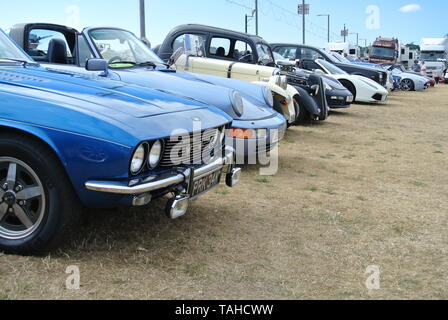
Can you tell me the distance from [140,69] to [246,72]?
10.7 ft

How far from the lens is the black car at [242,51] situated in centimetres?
910

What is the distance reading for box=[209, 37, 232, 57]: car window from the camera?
30.3ft

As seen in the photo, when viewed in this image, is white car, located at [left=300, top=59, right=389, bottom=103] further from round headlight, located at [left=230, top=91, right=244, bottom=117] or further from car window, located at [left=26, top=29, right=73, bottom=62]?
car window, located at [left=26, top=29, right=73, bottom=62]

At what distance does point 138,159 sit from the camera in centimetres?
297

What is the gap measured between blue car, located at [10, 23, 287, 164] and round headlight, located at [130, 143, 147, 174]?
92.0 inches

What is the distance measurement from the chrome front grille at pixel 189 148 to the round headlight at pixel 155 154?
61 mm

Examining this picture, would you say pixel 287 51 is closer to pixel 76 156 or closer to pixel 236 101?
pixel 236 101

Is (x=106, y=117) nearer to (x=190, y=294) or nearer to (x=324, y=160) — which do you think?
(x=190, y=294)

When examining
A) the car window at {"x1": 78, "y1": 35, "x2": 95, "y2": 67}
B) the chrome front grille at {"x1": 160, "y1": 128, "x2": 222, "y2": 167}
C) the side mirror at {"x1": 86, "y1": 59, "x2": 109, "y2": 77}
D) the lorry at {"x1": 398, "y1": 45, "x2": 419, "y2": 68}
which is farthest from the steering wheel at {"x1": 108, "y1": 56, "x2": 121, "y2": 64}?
the lorry at {"x1": 398, "y1": 45, "x2": 419, "y2": 68}

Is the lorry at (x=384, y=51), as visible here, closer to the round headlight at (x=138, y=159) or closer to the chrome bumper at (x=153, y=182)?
the chrome bumper at (x=153, y=182)

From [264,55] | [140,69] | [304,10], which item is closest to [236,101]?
[140,69]

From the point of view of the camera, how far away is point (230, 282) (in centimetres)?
305

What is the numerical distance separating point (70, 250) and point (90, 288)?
498mm
